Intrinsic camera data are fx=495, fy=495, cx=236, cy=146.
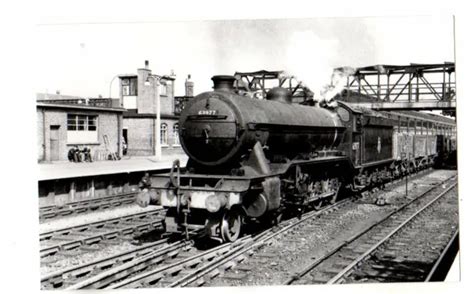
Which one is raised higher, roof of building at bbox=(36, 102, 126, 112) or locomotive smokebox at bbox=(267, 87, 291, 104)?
roof of building at bbox=(36, 102, 126, 112)

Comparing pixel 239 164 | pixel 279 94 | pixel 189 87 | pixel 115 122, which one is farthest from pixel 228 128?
pixel 189 87

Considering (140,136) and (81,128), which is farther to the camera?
(140,136)

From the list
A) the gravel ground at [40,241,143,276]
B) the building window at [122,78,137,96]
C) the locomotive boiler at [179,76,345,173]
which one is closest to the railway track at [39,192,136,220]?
the gravel ground at [40,241,143,276]

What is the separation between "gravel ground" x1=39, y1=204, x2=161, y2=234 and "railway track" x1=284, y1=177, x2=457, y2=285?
6.81 meters

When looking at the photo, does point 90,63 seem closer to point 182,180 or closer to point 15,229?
point 182,180

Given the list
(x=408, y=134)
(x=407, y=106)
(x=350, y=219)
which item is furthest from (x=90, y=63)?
(x=408, y=134)

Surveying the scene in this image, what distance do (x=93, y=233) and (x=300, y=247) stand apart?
480cm

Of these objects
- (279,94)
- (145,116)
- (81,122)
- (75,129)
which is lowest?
(75,129)

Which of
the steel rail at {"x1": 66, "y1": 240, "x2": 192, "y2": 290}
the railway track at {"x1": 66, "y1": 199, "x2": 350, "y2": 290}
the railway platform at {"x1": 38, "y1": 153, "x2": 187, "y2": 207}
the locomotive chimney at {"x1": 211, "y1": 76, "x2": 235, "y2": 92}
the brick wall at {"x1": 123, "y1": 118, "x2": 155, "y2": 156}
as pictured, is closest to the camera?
the steel rail at {"x1": 66, "y1": 240, "x2": 192, "y2": 290}

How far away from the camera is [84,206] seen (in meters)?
14.9

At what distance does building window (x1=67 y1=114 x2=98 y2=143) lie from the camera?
24.3 m

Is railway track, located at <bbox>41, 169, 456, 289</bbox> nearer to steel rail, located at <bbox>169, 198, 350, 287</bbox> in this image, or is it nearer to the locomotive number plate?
steel rail, located at <bbox>169, 198, 350, 287</bbox>

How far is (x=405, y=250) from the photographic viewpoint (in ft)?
32.2

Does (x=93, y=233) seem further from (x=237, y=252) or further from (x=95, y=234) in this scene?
(x=237, y=252)
